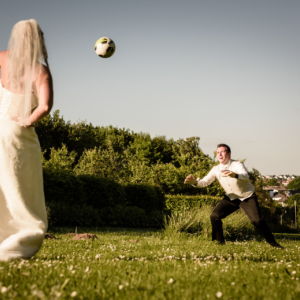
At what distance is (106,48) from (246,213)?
17.9ft

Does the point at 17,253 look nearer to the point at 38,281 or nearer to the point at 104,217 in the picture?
the point at 38,281

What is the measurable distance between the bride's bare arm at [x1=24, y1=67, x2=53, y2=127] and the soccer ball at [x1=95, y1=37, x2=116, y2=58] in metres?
4.57

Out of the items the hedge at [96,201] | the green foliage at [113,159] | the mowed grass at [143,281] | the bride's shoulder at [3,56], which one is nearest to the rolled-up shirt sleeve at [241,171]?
the mowed grass at [143,281]

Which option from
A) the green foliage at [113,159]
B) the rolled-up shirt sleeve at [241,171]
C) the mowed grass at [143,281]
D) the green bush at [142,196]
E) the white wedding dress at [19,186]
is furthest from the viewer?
the green foliage at [113,159]

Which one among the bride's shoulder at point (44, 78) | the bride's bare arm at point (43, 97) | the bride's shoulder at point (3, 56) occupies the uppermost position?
the bride's shoulder at point (3, 56)

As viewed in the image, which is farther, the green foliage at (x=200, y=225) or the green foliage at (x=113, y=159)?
the green foliage at (x=113, y=159)

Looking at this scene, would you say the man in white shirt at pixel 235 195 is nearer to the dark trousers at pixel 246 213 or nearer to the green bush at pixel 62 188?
the dark trousers at pixel 246 213

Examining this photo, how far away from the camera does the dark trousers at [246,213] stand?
687 centimetres

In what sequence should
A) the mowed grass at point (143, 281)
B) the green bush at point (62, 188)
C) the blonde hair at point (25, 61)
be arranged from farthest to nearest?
1. the green bush at point (62, 188)
2. the blonde hair at point (25, 61)
3. the mowed grass at point (143, 281)

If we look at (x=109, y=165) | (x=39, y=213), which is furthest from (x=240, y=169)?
(x=109, y=165)

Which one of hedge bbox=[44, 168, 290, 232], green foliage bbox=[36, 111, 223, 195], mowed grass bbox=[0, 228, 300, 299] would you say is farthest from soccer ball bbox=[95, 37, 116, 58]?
green foliage bbox=[36, 111, 223, 195]

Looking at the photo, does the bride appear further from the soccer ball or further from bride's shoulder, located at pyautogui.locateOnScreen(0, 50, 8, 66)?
the soccer ball

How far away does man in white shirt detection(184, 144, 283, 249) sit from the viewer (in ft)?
22.6

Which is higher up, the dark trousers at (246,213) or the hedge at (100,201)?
the dark trousers at (246,213)
